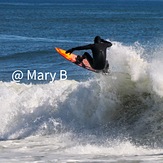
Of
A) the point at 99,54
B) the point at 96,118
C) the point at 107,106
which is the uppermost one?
the point at 99,54

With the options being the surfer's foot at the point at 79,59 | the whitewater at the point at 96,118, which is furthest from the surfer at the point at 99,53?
the surfer's foot at the point at 79,59

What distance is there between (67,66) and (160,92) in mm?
15169

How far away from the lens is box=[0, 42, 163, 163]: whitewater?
13.1 meters

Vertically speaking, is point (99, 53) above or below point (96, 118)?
above

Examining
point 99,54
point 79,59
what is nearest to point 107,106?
point 99,54

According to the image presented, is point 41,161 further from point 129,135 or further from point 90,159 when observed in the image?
point 129,135

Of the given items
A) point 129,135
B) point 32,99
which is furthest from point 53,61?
point 129,135

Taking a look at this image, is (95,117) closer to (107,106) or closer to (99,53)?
(107,106)

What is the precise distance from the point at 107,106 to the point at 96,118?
476mm

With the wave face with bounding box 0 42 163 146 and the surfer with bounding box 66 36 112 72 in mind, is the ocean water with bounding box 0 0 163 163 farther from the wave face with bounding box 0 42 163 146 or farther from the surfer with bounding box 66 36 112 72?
the surfer with bounding box 66 36 112 72

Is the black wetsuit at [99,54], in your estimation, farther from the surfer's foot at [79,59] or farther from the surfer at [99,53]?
the surfer's foot at [79,59]

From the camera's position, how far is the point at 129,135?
14141 millimetres

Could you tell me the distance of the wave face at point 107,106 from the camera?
1462 centimetres

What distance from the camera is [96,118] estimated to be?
52.0 feet
